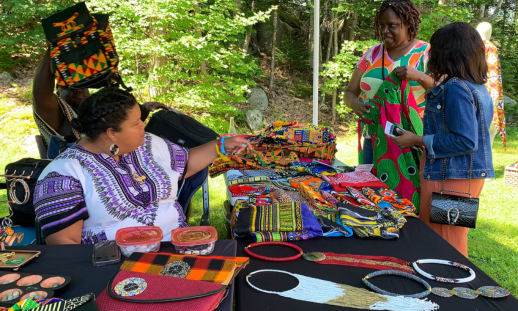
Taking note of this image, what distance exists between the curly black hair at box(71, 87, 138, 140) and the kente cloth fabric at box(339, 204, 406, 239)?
1.26m

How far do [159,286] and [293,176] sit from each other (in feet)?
6.20

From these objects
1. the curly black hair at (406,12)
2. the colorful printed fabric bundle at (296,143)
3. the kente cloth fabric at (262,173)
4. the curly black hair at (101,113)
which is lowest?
the kente cloth fabric at (262,173)

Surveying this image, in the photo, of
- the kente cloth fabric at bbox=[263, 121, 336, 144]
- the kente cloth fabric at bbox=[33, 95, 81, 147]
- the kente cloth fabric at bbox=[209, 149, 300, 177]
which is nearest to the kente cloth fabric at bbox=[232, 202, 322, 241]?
the kente cloth fabric at bbox=[209, 149, 300, 177]

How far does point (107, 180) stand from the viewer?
6.34 feet

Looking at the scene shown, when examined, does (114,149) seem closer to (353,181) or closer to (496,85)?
(353,181)

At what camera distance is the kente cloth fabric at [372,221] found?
1.89 m

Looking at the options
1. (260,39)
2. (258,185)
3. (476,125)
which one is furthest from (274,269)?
(260,39)

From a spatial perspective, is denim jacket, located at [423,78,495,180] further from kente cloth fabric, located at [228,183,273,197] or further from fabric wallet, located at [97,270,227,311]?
fabric wallet, located at [97,270,227,311]

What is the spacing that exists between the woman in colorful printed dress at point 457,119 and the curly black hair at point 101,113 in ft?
5.53

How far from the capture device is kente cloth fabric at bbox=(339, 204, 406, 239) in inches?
74.4

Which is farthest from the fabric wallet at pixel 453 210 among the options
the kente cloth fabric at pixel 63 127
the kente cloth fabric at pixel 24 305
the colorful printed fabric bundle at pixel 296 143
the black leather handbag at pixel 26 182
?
the kente cloth fabric at pixel 63 127

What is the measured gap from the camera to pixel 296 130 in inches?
132

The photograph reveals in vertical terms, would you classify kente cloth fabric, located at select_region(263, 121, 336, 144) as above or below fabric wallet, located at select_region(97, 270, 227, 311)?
above

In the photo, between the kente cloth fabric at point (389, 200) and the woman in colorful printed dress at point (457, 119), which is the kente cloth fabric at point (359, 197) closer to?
the kente cloth fabric at point (389, 200)
